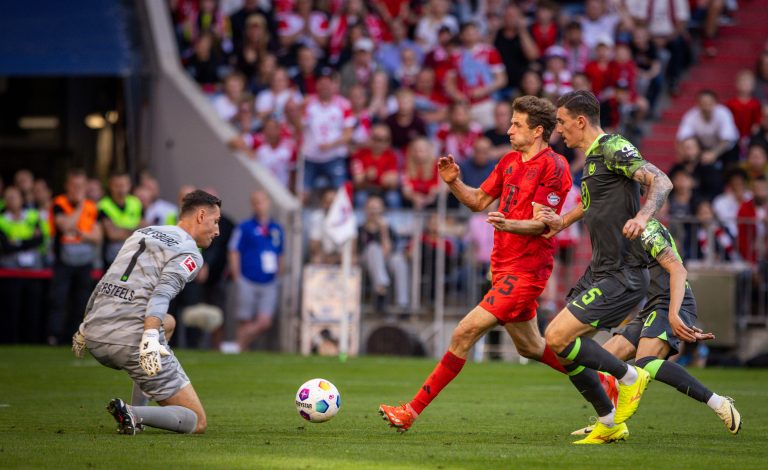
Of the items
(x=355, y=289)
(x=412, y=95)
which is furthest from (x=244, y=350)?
(x=412, y=95)

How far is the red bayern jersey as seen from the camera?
9.66 m

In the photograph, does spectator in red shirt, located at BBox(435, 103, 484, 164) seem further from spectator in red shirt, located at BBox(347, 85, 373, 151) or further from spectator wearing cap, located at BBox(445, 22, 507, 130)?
spectator in red shirt, located at BBox(347, 85, 373, 151)

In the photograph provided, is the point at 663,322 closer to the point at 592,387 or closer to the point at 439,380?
the point at 592,387

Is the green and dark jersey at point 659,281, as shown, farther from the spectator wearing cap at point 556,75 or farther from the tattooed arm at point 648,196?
the spectator wearing cap at point 556,75

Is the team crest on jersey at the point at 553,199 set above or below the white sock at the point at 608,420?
above

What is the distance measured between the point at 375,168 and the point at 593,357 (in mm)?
12483

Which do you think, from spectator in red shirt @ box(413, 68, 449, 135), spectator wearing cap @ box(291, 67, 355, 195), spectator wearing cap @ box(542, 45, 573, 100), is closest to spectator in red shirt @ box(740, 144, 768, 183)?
spectator wearing cap @ box(542, 45, 573, 100)

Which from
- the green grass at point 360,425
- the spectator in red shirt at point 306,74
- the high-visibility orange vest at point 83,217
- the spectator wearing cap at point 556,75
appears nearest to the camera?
the green grass at point 360,425

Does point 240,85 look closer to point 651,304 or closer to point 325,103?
point 325,103

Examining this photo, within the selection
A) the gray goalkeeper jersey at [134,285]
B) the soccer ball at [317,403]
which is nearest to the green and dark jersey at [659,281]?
the soccer ball at [317,403]

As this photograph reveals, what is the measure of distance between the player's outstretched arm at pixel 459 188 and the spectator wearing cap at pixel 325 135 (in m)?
11.3

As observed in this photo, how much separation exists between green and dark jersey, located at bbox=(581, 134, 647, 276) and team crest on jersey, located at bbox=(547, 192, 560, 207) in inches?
12.2

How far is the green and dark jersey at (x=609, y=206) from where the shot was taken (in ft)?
30.5

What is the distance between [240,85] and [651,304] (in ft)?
45.3
